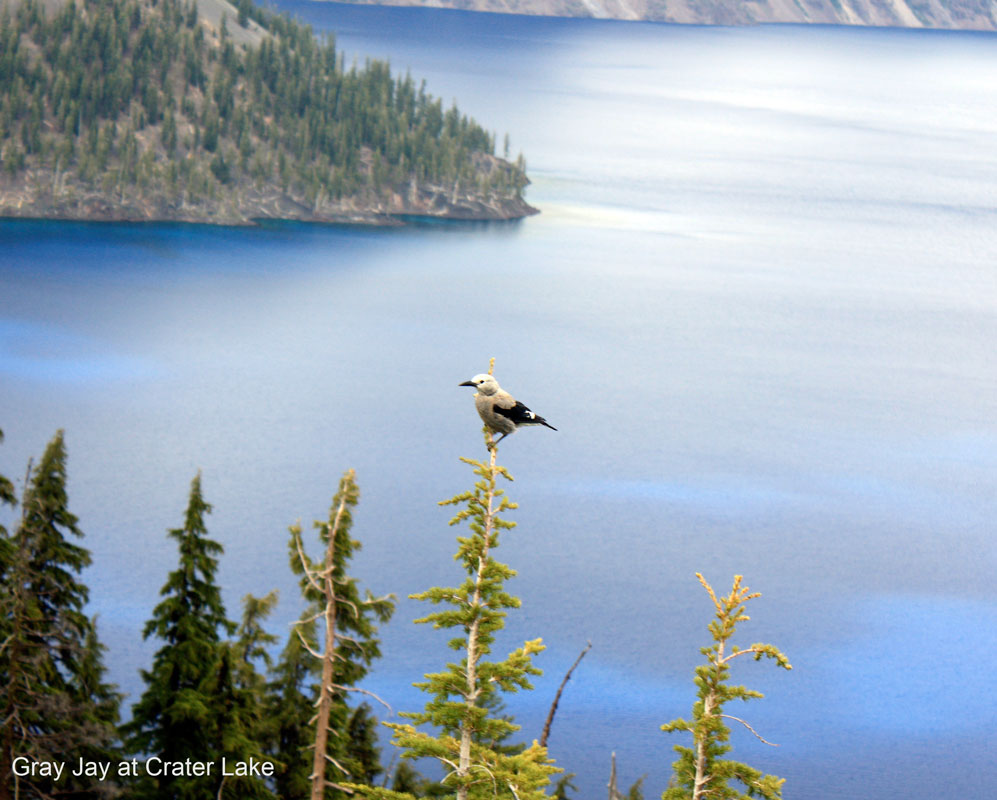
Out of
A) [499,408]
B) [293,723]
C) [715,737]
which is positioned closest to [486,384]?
[499,408]

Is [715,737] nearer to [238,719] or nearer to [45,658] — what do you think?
[238,719]

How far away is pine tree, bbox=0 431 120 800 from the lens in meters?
28.5

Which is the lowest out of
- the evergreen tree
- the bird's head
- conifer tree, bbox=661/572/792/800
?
the evergreen tree

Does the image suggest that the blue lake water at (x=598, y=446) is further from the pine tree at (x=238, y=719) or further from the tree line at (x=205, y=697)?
the pine tree at (x=238, y=719)

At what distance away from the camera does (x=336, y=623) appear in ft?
102

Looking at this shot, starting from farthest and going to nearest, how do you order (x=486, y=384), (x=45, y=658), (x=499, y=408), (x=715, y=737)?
(x=45, y=658) → (x=715, y=737) → (x=499, y=408) → (x=486, y=384)

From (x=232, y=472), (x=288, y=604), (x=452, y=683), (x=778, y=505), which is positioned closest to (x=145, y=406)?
(x=232, y=472)

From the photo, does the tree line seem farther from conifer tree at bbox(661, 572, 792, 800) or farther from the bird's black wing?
the bird's black wing

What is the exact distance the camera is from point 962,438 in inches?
4929

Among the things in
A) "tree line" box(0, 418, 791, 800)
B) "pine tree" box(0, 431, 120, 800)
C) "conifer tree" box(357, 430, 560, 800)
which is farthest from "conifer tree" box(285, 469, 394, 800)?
"pine tree" box(0, 431, 120, 800)

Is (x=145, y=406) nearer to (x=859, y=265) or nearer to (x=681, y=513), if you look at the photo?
(x=681, y=513)

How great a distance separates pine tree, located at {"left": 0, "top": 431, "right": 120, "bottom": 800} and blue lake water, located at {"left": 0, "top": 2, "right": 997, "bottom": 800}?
35.6 metres

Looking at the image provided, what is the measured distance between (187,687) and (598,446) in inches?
3266

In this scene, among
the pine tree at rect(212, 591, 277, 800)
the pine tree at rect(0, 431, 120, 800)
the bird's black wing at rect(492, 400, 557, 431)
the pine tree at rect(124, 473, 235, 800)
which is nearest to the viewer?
the bird's black wing at rect(492, 400, 557, 431)
